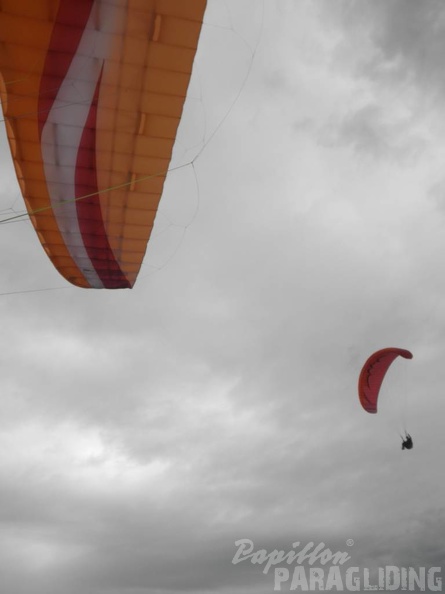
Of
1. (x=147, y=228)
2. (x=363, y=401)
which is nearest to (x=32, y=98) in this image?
(x=147, y=228)

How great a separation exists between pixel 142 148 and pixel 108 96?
3.45ft

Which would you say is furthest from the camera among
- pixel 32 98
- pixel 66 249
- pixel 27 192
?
pixel 66 249

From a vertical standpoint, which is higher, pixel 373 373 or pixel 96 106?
pixel 373 373

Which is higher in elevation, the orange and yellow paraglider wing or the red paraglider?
the red paraglider

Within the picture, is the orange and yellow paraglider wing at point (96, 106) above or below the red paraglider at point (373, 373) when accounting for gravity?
below

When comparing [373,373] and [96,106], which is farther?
[373,373]

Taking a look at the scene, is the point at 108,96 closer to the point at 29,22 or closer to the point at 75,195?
the point at 29,22

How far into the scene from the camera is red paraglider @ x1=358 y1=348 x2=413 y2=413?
21.8 m

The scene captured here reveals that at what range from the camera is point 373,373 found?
23.3 metres

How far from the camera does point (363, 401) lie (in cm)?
2422

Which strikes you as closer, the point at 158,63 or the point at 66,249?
the point at 158,63

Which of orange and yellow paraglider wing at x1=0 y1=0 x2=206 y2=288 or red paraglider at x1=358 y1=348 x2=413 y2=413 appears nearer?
orange and yellow paraglider wing at x1=0 y1=0 x2=206 y2=288

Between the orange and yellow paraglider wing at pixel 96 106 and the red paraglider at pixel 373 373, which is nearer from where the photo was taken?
the orange and yellow paraglider wing at pixel 96 106

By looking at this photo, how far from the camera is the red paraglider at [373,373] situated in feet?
71.4
